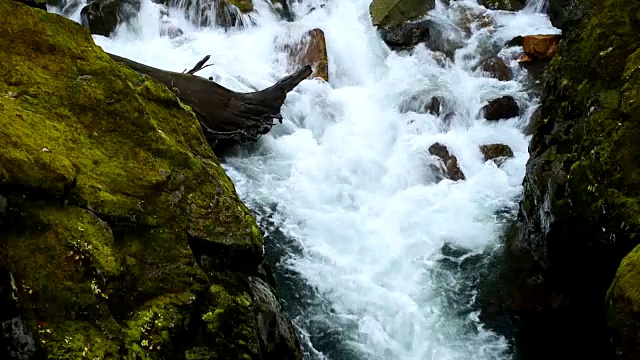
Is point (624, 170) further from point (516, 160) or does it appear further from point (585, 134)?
point (516, 160)

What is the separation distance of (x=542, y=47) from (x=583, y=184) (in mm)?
9475

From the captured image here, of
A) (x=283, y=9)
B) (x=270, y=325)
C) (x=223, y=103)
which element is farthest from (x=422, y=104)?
(x=270, y=325)

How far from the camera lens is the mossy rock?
4.90 m

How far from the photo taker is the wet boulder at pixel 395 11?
17.3m

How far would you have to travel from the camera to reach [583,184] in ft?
23.4

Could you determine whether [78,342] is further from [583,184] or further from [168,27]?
[168,27]

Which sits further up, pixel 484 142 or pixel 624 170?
pixel 624 170

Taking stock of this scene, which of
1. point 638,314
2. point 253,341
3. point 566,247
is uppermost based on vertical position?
point 253,341

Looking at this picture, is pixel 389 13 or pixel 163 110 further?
pixel 389 13

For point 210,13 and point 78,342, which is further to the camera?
point 210,13

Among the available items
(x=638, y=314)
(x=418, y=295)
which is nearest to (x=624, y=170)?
(x=638, y=314)

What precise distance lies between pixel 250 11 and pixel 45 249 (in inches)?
565

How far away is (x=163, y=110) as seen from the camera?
18.8 feet

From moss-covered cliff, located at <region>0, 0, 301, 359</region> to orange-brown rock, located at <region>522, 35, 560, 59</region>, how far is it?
40.1ft
